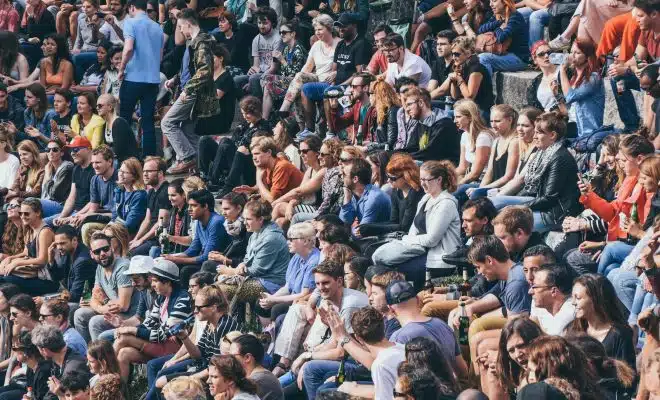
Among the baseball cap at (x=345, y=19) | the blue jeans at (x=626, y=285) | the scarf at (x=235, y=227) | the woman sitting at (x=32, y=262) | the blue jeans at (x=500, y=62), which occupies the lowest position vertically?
the woman sitting at (x=32, y=262)

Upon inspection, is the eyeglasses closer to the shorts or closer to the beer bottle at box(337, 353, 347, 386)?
the shorts

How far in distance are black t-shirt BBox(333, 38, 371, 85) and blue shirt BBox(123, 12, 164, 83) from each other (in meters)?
1.97

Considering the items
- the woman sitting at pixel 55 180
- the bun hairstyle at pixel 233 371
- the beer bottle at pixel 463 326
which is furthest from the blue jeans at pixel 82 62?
the bun hairstyle at pixel 233 371

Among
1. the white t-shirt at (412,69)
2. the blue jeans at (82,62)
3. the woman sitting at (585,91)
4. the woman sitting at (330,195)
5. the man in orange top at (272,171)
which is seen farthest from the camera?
the blue jeans at (82,62)

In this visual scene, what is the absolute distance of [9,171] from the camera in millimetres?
17781

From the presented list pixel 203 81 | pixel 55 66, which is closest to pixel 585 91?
pixel 203 81

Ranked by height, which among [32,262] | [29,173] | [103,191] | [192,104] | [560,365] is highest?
[560,365]

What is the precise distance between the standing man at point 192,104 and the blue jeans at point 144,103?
20.5 inches

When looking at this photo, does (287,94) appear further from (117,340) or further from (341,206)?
(117,340)

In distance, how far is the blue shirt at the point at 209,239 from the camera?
1485cm

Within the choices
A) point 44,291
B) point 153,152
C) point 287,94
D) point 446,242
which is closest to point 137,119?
point 153,152

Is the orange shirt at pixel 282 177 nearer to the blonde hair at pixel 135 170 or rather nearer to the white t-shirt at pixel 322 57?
the blonde hair at pixel 135 170

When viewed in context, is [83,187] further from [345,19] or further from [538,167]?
[538,167]

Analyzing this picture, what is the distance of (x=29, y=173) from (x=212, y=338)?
5.77 m
